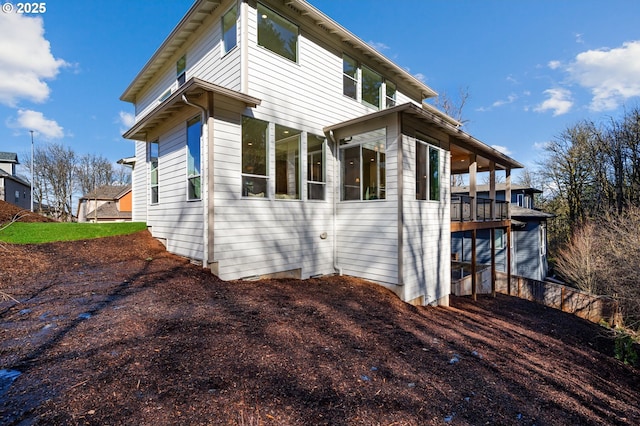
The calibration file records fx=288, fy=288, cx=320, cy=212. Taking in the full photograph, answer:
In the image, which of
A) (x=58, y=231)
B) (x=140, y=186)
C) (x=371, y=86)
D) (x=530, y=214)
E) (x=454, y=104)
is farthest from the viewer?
(x=454, y=104)

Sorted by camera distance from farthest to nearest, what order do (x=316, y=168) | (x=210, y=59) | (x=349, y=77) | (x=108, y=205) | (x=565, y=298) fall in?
(x=108, y=205)
(x=565, y=298)
(x=349, y=77)
(x=316, y=168)
(x=210, y=59)

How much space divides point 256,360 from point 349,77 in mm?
8811

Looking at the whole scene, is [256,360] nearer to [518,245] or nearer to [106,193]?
[518,245]

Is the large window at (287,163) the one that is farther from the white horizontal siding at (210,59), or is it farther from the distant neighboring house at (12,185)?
the distant neighboring house at (12,185)

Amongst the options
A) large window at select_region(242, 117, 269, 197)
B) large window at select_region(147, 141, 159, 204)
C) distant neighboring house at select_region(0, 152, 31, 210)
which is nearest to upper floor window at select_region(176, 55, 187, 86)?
large window at select_region(147, 141, 159, 204)

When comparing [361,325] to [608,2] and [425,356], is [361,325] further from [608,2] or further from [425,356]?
[608,2]

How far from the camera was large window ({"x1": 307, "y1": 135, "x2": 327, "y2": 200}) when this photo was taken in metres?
8.13

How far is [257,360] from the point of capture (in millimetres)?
3047

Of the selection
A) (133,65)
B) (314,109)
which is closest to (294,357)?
(314,109)

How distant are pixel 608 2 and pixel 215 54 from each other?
12.1 m

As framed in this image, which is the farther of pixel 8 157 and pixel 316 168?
pixel 8 157

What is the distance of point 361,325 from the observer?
484cm

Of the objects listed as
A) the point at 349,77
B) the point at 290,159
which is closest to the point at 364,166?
the point at 290,159

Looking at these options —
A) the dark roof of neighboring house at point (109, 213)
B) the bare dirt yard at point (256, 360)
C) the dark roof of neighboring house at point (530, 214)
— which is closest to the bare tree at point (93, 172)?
the dark roof of neighboring house at point (109, 213)
